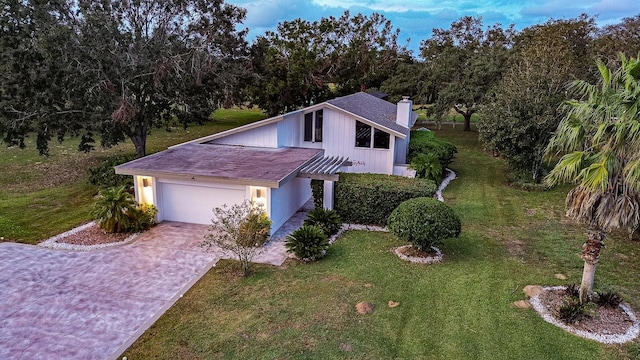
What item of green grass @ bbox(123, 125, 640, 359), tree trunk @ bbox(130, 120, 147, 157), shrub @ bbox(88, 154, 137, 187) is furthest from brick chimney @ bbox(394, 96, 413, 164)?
tree trunk @ bbox(130, 120, 147, 157)

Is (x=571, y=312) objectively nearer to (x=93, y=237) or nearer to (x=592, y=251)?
(x=592, y=251)

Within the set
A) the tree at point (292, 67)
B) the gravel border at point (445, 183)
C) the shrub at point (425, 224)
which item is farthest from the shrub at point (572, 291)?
the tree at point (292, 67)

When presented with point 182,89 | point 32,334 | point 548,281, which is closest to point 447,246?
point 548,281

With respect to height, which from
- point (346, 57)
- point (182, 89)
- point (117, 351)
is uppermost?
point (346, 57)

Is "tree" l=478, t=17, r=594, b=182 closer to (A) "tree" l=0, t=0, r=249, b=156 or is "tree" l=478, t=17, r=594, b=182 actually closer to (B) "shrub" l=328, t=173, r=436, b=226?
(B) "shrub" l=328, t=173, r=436, b=226

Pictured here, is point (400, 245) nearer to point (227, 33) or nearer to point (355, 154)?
point (355, 154)

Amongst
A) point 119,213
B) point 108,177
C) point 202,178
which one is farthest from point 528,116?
point 108,177
